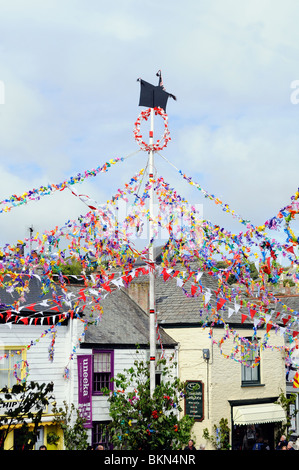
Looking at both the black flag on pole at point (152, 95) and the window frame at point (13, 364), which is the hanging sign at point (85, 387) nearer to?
the window frame at point (13, 364)

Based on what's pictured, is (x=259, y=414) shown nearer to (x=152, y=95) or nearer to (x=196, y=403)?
(x=196, y=403)

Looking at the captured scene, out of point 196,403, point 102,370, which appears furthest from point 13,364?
point 196,403

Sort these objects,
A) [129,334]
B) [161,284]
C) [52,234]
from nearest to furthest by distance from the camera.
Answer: [52,234]
[129,334]
[161,284]

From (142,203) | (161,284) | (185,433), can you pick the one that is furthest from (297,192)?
(161,284)

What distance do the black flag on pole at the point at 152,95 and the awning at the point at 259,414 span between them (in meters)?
13.3

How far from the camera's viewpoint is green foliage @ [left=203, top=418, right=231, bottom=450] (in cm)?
2325

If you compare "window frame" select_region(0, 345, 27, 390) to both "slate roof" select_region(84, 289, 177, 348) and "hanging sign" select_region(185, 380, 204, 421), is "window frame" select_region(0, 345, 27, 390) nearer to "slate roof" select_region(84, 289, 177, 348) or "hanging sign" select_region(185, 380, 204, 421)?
"slate roof" select_region(84, 289, 177, 348)

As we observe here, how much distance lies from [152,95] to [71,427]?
11199 mm

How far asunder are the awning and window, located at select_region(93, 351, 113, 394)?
5.77 m

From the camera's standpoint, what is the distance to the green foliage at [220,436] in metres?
23.2

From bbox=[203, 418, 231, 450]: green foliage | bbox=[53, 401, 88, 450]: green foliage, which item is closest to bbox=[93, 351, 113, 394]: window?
bbox=[53, 401, 88, 450]: green foliage

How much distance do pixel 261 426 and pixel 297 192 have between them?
1745cm

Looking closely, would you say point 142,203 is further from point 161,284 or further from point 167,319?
point 161,284
